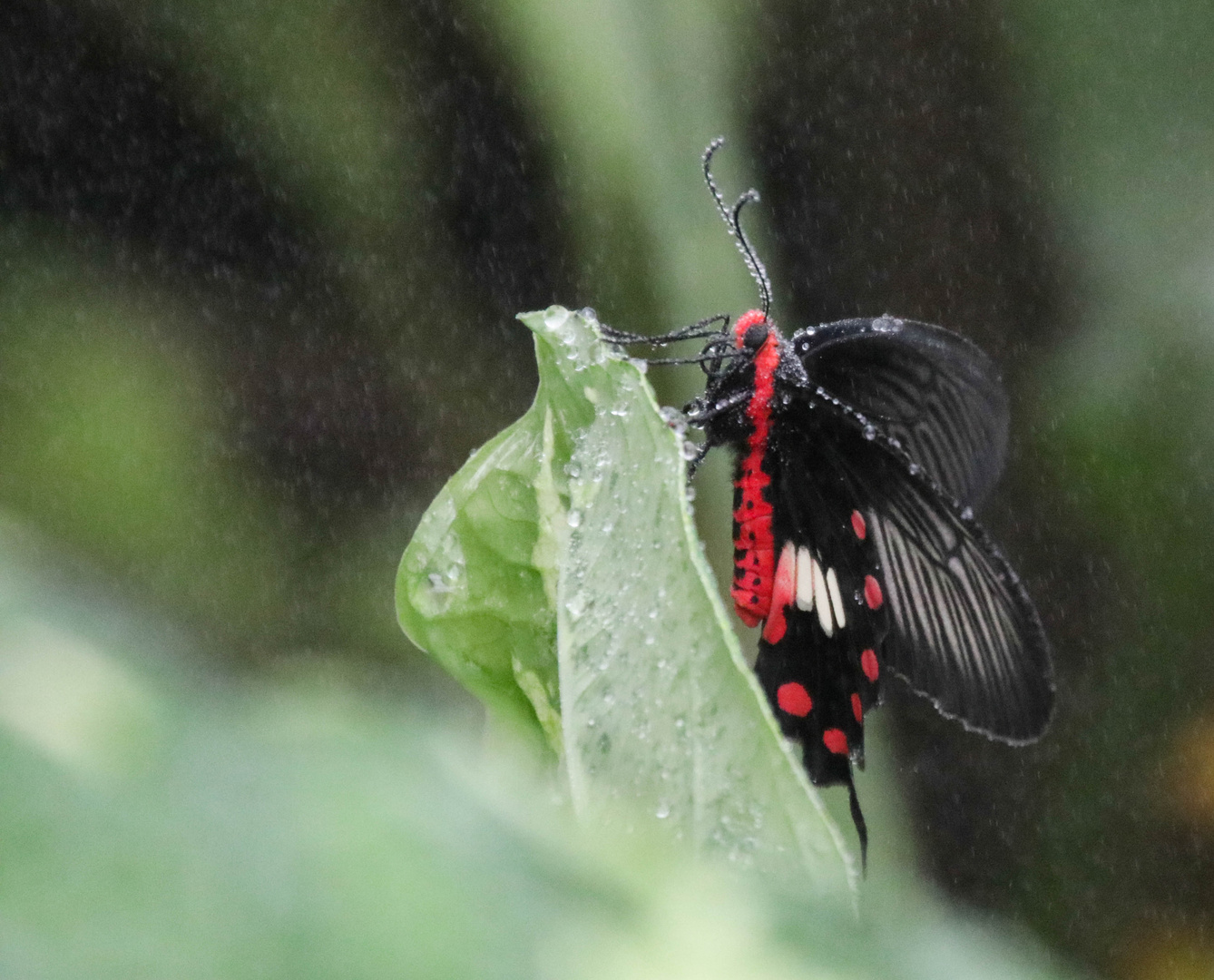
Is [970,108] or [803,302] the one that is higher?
[970,108]

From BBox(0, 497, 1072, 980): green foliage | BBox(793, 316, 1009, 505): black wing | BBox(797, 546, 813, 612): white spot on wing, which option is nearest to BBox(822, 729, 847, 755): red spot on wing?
BBox(797, 546, 813, 612): white spot on wing

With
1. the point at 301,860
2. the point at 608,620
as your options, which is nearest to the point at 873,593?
the point at 608,620

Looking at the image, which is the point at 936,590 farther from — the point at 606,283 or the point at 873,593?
the point at 606,283

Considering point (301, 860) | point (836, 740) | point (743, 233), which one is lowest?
point (301, 860)

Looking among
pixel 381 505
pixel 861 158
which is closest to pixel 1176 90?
pixel 861 158

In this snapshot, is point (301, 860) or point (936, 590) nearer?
point (301, 860)

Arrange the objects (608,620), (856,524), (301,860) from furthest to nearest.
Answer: (856,524) < (608,620) < (301,860)

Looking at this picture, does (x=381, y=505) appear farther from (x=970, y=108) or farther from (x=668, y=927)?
(x=668, y=927)

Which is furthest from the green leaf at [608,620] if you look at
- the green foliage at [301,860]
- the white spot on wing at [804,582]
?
the white spot on wing at [804,582]

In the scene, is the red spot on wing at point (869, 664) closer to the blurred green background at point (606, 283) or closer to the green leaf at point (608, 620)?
the blurred green background at point (606, 283)
